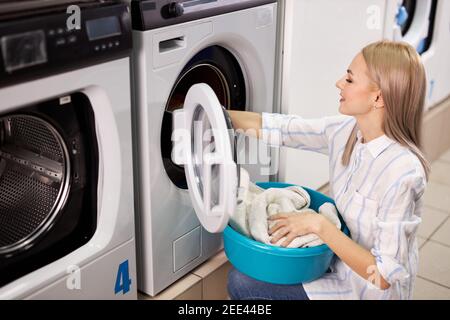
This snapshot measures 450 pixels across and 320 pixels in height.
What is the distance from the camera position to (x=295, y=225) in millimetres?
1575

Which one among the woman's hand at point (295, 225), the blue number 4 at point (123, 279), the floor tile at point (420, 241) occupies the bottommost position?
the floor tile at point (420, 241)

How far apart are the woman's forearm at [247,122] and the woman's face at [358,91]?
29 centimetres

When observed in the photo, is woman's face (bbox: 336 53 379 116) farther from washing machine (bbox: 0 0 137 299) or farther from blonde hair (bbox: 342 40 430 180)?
washing machine (bbox: 0 0 137 299)

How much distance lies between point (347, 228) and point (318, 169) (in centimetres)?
65

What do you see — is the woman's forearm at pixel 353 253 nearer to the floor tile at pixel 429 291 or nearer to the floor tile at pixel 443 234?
the floor tile at pixel 429 291

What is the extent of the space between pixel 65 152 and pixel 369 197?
0.74m

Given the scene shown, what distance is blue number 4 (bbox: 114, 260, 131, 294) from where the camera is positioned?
5.23 feet

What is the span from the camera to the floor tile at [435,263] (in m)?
2.29

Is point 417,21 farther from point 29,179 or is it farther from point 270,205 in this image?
point 29,179

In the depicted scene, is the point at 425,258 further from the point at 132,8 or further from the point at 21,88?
the point at 21,88

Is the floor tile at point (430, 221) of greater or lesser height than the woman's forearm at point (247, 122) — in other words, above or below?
below

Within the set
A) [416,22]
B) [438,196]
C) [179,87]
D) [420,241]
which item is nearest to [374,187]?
[179,87]

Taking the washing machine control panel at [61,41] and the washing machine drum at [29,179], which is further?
the washing machine drum at [29,179]

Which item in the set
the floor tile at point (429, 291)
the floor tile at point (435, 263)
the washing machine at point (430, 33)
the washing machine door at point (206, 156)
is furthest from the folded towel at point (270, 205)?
the washing machine at point (430, 33)
